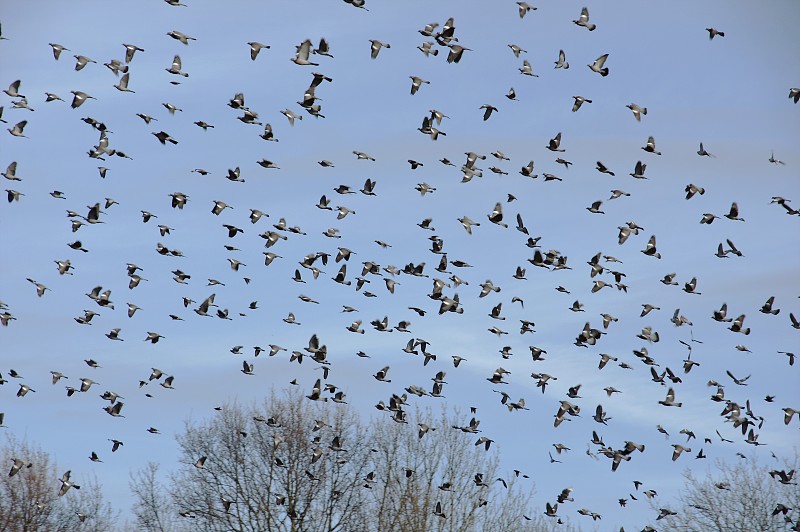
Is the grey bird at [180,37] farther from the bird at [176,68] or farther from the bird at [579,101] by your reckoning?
the bird at [579,101]

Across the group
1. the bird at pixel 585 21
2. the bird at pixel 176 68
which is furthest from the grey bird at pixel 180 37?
the bird at pixel 585 21

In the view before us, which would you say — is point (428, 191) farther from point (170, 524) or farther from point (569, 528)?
point (170, 524)

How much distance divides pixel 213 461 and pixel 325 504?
20.1 ft

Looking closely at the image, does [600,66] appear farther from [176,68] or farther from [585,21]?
[176,68]

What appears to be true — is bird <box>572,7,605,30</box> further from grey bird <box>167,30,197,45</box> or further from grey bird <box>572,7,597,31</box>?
grey bird <box>167,30,197,45</box>

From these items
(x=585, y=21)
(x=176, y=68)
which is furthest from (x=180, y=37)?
(x=585, y=21)

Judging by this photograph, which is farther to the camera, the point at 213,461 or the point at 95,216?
the point at 213,461

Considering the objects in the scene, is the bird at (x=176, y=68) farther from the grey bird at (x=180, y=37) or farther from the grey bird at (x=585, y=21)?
the grey bird at (x=585, y=21)

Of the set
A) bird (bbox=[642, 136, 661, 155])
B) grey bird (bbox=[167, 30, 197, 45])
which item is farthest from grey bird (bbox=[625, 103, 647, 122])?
grey bird (bbox=[167, 30, 197, 45])

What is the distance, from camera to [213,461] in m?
60.1

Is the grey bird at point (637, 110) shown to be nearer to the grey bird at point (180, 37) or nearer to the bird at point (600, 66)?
the bird at point (600, 66)

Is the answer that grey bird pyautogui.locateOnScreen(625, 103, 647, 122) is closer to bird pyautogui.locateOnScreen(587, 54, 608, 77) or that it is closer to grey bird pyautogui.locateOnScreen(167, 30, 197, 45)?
bird pyautogui.locateOnScreen(587, 54, 608, 77)

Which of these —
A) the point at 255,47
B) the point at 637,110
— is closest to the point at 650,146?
the point at 637,110

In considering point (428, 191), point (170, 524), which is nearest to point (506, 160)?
point (428, 191)
